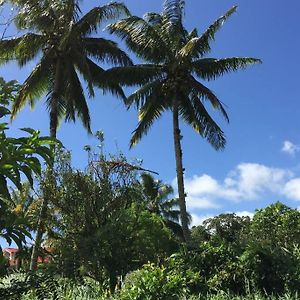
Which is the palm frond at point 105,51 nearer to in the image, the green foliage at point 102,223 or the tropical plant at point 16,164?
the green foliage at point 102,223

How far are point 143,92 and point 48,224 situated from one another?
857cm

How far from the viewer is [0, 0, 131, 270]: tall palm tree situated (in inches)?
815

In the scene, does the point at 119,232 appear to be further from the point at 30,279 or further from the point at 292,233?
the point at 292,233

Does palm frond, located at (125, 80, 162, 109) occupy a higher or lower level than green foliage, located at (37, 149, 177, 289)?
higher

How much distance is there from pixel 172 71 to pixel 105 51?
321 centimetres

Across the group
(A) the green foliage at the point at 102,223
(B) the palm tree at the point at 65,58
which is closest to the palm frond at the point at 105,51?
(B) the palm tree at the point at 65,58

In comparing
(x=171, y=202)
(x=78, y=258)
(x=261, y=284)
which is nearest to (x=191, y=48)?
(x=78, y=258)

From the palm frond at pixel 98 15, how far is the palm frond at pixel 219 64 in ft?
13.5

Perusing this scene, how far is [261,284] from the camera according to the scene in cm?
900

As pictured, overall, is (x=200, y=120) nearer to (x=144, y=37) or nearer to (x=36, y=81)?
(x=144, y=37)

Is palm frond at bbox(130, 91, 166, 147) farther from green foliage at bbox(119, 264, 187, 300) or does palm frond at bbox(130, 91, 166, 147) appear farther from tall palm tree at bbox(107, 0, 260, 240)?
green foliage at bbox(119, 264, 187, 300)

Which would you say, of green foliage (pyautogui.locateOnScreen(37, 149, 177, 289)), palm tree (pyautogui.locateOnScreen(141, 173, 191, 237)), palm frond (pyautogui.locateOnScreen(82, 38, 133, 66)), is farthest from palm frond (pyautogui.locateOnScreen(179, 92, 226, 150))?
palm tree (pyautogui.locateOnScreen(141, 173, 191, 237))

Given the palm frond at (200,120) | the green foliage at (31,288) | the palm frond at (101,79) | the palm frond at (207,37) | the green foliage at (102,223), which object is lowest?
the green foliage at (31,288)

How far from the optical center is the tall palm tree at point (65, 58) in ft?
67.9
